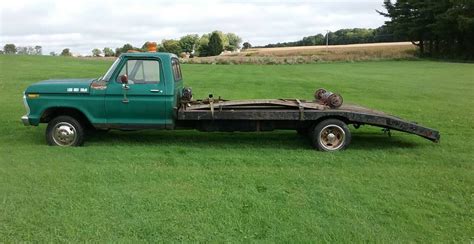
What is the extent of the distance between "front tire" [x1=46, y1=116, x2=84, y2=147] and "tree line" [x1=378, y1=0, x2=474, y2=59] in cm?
4918

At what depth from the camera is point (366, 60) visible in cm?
5244

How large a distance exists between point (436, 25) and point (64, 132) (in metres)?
54.9

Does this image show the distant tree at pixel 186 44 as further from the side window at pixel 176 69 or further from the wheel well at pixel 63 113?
the wheel well at pixel 63 113

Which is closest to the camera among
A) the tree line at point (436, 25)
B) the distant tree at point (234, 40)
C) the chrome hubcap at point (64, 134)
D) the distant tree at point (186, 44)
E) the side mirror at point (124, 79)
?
the side mirror at point (124, 79)

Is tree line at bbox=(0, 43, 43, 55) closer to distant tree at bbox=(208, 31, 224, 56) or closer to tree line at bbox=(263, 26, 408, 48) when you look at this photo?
distant tree at bbox=(208, 31, 224, 56)

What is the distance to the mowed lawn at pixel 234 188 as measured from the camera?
4.50 m

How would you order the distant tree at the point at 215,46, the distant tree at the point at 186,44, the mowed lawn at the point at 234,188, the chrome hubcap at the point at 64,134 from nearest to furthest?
1. the mowed lawn at the point at 234,188
2. the chrome hubcap at the point at 64,134
3. the distant tree at the point at 186,44
4. the distant tree at the point at 215,46

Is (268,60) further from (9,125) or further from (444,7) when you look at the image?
(9,125)

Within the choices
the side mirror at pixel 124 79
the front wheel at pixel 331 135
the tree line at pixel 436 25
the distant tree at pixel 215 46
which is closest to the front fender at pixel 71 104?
the side mirror at pixel 124 79

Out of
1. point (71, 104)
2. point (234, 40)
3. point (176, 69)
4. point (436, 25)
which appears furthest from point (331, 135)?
point (234, 40)

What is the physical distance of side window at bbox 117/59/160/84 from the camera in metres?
7.64

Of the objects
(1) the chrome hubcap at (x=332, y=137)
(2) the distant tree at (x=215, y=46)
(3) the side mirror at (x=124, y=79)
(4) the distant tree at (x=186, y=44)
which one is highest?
(2) the distant tree at (x=215, y=46)

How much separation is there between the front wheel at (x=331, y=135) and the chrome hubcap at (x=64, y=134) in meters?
4.31

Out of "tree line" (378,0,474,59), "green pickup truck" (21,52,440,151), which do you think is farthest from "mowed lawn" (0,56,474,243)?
"tree line" (378,0,474,59)
